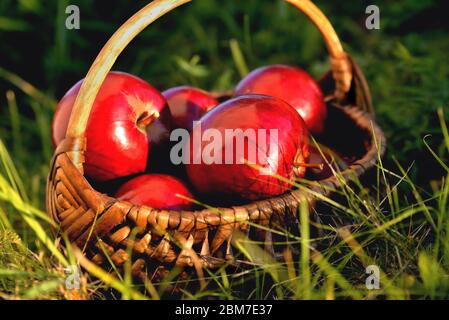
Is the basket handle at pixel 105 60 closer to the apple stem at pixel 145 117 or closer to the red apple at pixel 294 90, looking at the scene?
the apple stem at pixel 145 117

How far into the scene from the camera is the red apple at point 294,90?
6.38 ft

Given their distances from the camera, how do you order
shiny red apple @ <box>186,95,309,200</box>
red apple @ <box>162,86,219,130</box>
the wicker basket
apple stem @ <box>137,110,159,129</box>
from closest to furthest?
the wicker basket
shiny red apple @ <box>186,95,309,200</box>
apple stem @ <box>137,110,159,129</box>
red apple @ <box>162,86,219,130</box>

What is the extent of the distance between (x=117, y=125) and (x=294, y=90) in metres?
0.59

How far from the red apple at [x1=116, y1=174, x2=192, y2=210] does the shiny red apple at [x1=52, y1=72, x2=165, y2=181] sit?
0.25ft

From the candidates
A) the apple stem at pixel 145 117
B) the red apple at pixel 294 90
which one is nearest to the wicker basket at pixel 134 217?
the apple stem at pixel 145 117

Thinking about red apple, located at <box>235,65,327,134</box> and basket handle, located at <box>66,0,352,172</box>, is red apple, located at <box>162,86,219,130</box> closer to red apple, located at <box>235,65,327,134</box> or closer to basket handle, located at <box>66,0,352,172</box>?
red apple, located at <box>235,65,327,134</box>

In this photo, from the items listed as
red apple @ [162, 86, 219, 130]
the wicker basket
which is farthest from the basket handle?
red apple @ [162, 86, 219, 130]

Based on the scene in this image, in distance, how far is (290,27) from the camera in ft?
10.6

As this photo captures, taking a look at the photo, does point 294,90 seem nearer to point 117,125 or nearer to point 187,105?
point 187,105

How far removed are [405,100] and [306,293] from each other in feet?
4.09

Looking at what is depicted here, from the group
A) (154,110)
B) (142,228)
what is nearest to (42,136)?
(154,110)

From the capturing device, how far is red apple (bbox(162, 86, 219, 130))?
192cm

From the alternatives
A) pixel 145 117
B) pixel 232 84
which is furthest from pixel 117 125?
pixel 232 84
